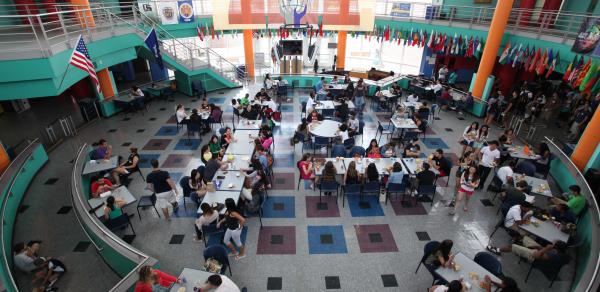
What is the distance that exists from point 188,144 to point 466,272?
415 inches

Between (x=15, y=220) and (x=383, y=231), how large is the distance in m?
10.2

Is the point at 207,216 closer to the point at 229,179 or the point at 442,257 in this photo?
the point at 229,179

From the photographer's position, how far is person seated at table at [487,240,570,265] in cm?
602

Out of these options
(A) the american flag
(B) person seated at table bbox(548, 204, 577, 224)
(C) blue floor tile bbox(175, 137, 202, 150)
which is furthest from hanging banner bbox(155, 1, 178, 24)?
(B) person seated at table bbox(548, 204, 577, 224)

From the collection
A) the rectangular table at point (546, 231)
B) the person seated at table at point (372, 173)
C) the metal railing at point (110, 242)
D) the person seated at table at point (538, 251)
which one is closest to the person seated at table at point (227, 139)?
the metal railing at point (110, 242)

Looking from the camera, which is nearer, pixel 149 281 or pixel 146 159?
pixel 149 281

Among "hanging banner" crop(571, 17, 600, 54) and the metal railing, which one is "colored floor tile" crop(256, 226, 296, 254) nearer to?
the metal railing

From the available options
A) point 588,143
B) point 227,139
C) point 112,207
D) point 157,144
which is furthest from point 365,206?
point 157,144

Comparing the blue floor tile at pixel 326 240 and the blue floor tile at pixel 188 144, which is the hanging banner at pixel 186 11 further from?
the blue floor tile at pixel 326 240

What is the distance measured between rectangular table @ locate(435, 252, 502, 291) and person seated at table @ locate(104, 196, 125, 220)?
722 cm

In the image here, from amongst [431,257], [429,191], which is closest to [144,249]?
[431,257]

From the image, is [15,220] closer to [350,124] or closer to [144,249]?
[144,249]

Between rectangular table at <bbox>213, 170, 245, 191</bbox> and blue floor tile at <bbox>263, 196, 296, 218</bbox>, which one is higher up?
rectangular table at <bbox>213, 170, 245, 191</bbox>

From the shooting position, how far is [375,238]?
316 inches
